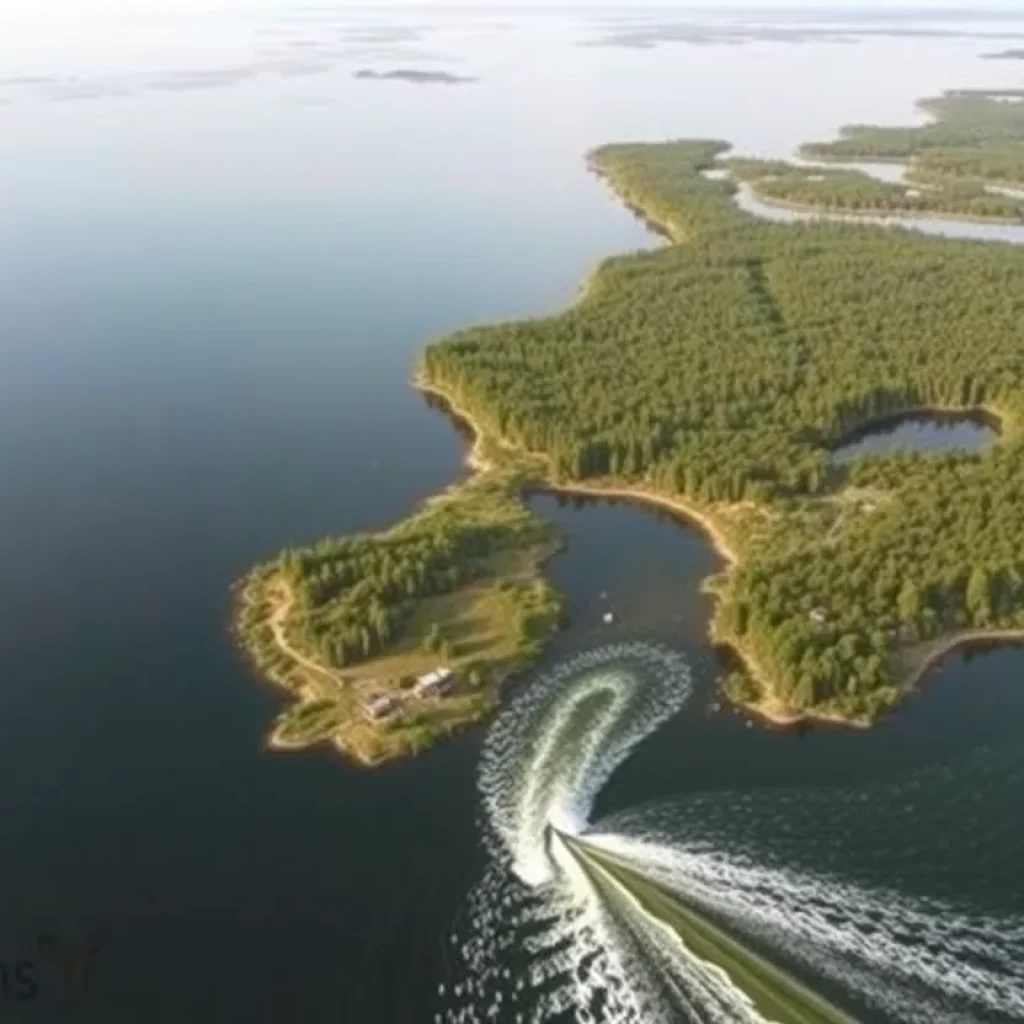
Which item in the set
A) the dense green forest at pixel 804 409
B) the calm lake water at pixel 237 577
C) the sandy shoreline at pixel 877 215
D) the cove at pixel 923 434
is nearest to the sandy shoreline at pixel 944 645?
the dense green forest at pixel 804 409

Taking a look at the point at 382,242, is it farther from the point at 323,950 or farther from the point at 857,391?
the point at 323,950

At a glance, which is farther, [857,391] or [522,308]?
[522,308]

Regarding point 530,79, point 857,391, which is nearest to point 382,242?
point 857,391

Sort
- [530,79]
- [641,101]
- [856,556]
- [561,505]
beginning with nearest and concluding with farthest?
1. [856,556]
2. [561,505]
3. [641,101]
4. [530,79]

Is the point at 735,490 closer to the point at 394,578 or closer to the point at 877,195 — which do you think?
the point at 394,578

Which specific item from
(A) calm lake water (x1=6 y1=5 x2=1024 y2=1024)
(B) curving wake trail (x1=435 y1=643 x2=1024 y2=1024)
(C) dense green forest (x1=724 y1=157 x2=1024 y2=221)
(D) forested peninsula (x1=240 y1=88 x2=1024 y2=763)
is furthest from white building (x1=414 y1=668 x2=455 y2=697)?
(C) dense green forest (x1=724 y1=157 x2=1024 y2=221)

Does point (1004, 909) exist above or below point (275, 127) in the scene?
below

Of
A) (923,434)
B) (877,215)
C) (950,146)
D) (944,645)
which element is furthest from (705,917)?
(950,146)

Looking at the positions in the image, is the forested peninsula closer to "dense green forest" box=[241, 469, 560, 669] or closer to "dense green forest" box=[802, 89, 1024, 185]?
"dense green forest" box=[241, 469, 560, 669]
